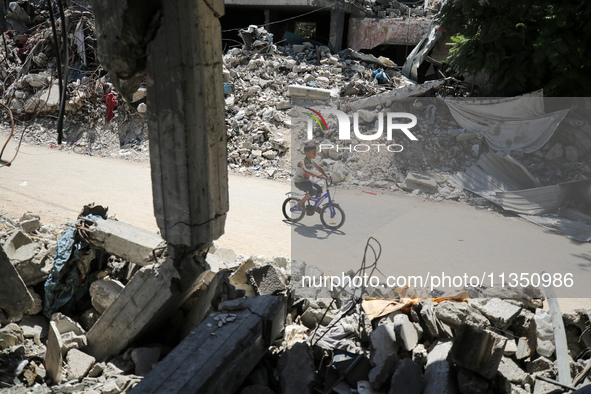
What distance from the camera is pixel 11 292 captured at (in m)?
3.81

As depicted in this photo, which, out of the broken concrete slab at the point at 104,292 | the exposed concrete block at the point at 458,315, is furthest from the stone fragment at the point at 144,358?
the exposed concrete block at the point at 458,315

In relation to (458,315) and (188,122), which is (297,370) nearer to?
(458,315)

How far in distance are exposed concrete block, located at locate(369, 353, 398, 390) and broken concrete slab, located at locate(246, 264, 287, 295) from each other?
143 centimetres

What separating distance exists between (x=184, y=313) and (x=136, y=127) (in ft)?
31.1

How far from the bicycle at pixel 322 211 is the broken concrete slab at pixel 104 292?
3.60 meters

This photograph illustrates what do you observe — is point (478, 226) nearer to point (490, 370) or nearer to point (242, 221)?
point (242, 221)

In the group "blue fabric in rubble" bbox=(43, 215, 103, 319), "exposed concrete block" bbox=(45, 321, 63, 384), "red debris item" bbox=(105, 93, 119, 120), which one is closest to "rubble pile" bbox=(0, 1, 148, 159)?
"red debris item" bbox=(105, 93, 119, 120)

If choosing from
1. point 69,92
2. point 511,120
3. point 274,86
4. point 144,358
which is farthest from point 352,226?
point 69,92

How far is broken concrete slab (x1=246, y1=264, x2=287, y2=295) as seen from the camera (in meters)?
4.28

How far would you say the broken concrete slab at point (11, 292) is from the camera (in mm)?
3754

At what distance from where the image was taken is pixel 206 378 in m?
2.82

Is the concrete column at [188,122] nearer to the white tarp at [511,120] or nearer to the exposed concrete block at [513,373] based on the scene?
the exposed concrete block at [513,373]

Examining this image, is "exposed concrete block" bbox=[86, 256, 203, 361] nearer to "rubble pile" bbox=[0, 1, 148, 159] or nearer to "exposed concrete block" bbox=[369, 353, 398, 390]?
"exposed concrete block" bbox=[369, 353, 398, 390]

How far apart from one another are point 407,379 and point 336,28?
14792 millimetres
